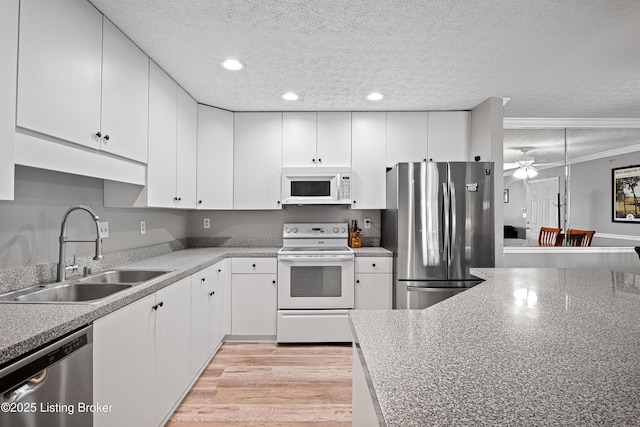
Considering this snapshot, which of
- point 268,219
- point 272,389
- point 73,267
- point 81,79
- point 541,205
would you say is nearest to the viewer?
point 81,79

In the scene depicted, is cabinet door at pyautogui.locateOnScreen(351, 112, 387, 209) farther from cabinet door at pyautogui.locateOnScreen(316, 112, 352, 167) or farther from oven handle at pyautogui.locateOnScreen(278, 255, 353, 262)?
oven handle at pyautogui.locateOnScreen(278, 255, 353, 262)

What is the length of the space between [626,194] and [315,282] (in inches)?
158

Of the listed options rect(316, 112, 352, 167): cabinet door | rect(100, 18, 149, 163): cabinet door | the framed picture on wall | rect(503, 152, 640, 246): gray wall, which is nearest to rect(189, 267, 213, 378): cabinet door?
rect(100, 18, 149, 163): cabinet door

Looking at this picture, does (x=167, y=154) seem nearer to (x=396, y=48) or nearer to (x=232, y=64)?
(x=232, y=64)

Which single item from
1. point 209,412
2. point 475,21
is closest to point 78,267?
point 209,412

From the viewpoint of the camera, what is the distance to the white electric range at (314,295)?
3.10 metres

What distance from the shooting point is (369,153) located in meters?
3.45

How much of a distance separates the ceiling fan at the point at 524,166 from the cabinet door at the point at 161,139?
371 cm

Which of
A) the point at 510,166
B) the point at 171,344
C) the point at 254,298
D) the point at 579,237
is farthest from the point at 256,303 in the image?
the point at 579,237

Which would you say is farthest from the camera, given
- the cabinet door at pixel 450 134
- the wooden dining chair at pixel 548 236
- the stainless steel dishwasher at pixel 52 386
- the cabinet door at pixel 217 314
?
the wooden dining chair at pixel 548 236

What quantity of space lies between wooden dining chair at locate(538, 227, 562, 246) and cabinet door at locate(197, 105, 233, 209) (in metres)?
3.64

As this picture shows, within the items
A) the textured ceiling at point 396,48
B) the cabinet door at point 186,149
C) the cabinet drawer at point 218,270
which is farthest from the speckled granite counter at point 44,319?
the textured ceiling at point 396,48

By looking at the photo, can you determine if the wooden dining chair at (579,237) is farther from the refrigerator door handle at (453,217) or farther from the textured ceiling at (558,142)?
the refrigerator door handle at (453,217)

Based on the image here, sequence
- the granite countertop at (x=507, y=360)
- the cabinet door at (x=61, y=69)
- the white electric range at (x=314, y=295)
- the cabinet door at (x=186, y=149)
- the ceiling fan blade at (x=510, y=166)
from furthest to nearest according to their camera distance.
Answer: the ceiling fan blade at (x=510, y=166), the white electric range at (x=314, y=295), the cabinet door at (x=186, y=149), the cabinet door at (x=61, y=69), the granite countertop at (x=507, y=360)
